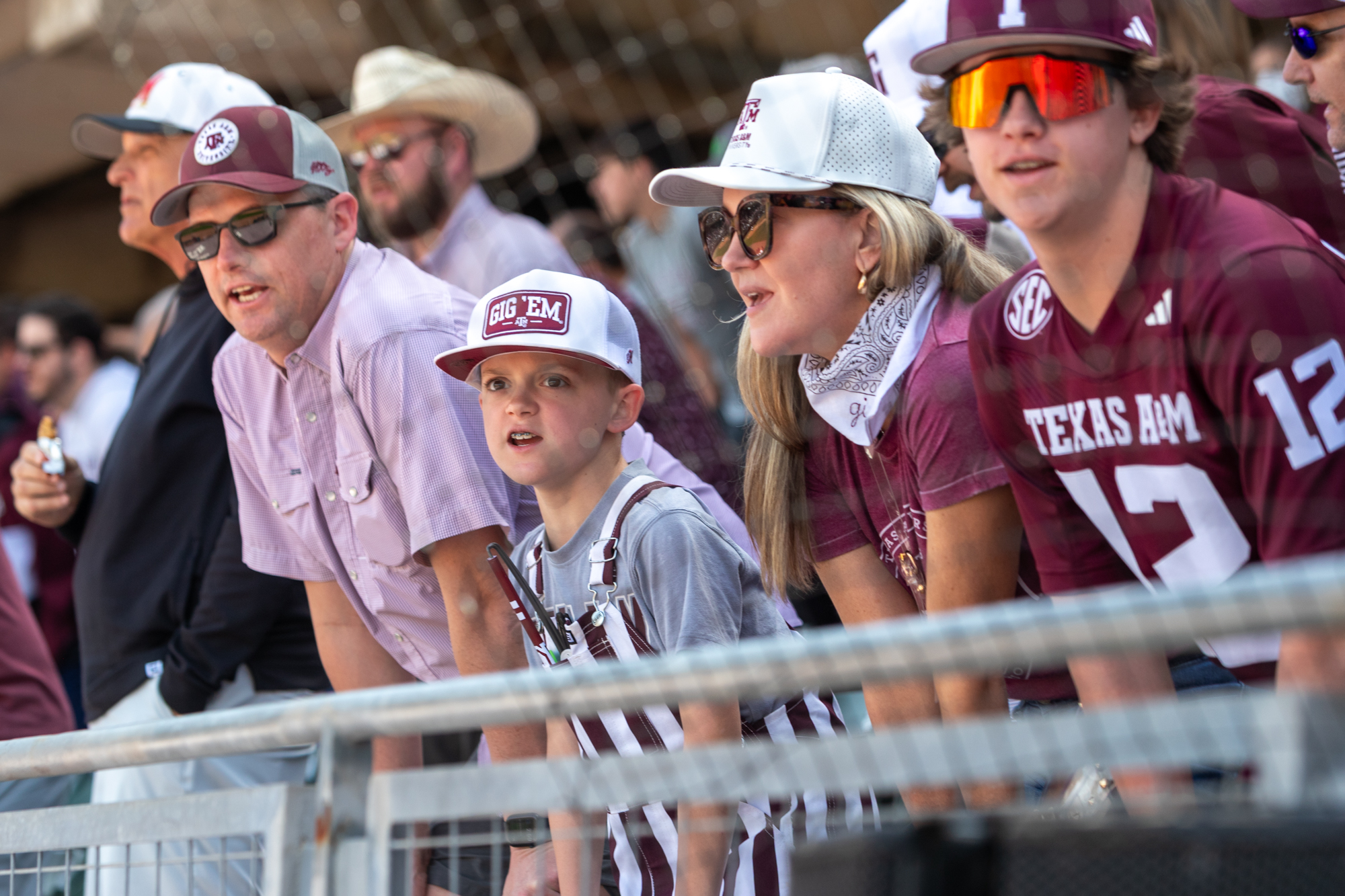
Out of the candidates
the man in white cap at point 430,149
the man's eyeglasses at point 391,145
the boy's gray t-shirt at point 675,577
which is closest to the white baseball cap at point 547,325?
the boy's gray t-shirt at point 675,577

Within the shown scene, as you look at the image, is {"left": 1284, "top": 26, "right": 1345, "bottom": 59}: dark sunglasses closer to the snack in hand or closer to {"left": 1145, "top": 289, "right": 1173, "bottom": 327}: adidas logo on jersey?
{"left": 1145, "top": 289, "right": 1173, "bottom": 327}: adidas logo on jersey

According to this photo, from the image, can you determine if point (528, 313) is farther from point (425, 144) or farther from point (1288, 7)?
point (425, 144)

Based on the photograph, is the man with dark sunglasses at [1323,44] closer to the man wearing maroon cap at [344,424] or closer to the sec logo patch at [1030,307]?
the sec logo patch at [1030,307]

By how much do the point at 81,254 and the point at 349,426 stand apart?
730 cm

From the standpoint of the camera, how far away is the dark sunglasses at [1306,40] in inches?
88.2

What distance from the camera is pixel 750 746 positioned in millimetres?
1337

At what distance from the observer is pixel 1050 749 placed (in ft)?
3.91

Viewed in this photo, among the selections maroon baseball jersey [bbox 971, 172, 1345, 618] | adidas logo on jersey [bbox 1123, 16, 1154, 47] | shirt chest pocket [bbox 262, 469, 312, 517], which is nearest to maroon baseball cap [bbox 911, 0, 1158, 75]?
adidas logo on jersey [bbox 1123, 16, 1154, 47]

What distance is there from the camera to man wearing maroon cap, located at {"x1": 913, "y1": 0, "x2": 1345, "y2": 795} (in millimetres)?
1684

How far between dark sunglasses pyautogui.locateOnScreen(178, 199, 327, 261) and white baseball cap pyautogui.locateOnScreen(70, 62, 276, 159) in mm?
705

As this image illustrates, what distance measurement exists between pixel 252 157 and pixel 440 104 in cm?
144

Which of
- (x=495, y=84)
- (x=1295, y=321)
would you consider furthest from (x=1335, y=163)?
(x=495, y=84)

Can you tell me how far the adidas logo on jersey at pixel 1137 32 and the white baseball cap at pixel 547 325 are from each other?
40.9 inches

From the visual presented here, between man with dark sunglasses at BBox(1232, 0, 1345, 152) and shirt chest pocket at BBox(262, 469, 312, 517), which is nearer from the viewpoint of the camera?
man with dark sunglasses at BBox(1232, 0, 1345, 152)
